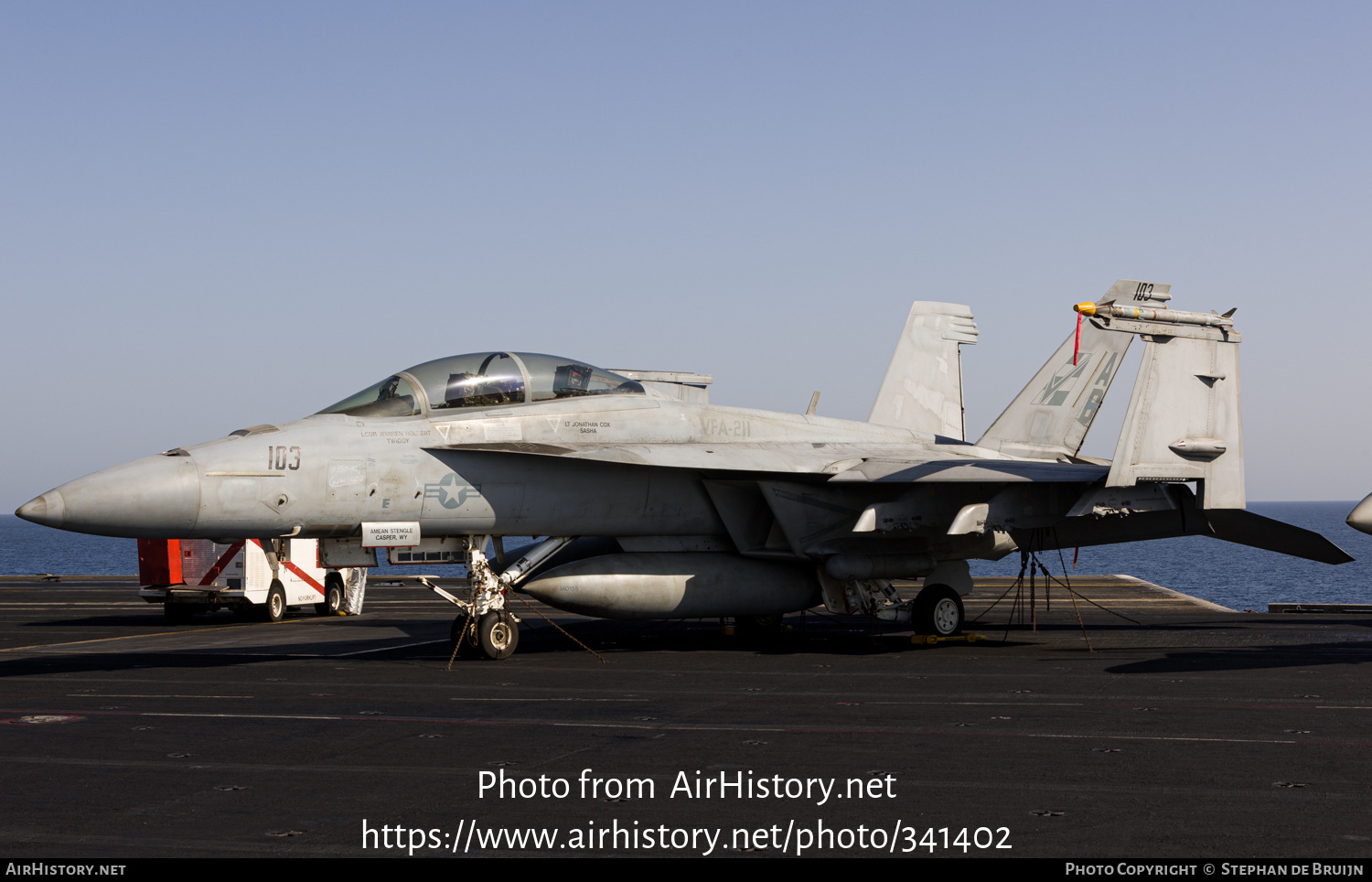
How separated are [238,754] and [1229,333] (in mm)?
11490

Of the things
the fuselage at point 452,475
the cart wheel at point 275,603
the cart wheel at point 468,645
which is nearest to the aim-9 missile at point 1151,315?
the fuselage at point 452,475

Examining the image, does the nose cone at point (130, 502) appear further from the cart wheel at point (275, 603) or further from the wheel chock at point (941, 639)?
the cart wheel at point (275, 603)

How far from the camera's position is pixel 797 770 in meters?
6.85

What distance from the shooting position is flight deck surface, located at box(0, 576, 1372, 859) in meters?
5.42

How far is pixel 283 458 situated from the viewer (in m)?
11.8

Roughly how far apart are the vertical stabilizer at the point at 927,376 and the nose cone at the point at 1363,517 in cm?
1006

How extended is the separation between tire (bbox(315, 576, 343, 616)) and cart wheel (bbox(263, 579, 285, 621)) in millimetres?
1310

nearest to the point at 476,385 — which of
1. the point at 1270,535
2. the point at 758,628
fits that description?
the point at 758,628

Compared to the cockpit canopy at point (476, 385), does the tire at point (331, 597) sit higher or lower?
lower

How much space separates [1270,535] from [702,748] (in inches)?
441

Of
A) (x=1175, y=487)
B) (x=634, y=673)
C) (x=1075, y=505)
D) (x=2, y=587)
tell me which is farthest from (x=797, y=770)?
(x=2, y=587)

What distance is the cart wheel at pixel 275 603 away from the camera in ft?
73.7

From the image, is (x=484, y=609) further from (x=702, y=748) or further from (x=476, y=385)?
(x=702, y=748)

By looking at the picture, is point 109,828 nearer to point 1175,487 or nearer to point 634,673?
point 634,673
